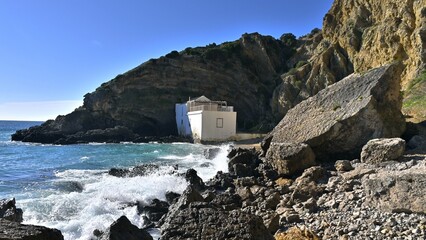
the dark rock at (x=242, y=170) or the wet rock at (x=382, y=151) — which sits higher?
the wet rock at (x=382, y=151)

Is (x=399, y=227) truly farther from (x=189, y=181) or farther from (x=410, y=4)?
(x=410, y=4)

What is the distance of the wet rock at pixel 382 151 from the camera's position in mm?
13391

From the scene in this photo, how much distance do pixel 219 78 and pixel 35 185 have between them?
2073 inches

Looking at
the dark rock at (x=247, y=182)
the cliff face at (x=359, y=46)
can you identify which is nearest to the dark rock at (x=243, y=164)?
the dark rock at (x=247, y=182)

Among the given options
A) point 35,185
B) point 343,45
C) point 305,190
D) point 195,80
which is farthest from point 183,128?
point 305,190

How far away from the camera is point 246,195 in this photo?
12.6 m

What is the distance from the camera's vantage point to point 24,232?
4.00 m

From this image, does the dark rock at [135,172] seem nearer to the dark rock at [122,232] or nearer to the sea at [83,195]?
the sea at [83,195]

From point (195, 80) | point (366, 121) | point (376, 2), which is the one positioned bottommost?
point (366, 121)

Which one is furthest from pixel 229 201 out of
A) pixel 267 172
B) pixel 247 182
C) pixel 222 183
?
pixel 267 172

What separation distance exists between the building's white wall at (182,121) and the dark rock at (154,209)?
41869 mm

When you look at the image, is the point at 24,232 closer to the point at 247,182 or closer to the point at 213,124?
the point at 247,182

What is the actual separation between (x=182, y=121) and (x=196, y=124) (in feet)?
31.2

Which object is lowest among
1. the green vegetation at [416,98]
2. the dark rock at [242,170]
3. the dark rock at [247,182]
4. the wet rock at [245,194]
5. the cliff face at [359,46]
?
the wet rock at [245,194]
